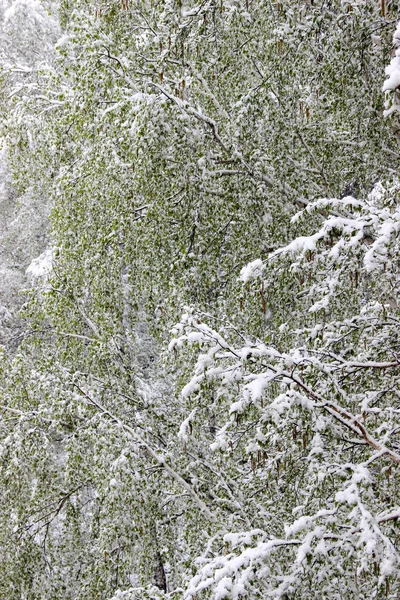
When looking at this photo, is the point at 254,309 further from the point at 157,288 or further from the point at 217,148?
the point at 217,148

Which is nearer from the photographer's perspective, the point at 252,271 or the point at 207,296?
the point at 252,271

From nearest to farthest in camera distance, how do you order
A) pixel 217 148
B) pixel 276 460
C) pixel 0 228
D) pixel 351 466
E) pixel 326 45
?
pixel 351 466
pixel 276 460
pixel 326 45
pixel 217 148
pixel 0 228

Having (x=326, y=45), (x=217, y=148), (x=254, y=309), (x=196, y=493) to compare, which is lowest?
(x=196, y=493)

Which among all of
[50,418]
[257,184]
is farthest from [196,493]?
[257,184]

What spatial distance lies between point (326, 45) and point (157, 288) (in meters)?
1.98

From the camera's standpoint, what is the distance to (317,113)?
4887 mm

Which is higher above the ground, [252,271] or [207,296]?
[252,271]

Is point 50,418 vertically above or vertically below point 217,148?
below

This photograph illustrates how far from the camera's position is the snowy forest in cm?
294

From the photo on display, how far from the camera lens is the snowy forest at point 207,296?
2943 mm

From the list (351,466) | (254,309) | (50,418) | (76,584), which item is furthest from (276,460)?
(76,584)

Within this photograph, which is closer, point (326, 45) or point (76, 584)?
point (326, 45)

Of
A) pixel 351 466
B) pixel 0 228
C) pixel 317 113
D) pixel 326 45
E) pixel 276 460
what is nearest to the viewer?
pixel 351 466

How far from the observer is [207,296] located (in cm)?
434
